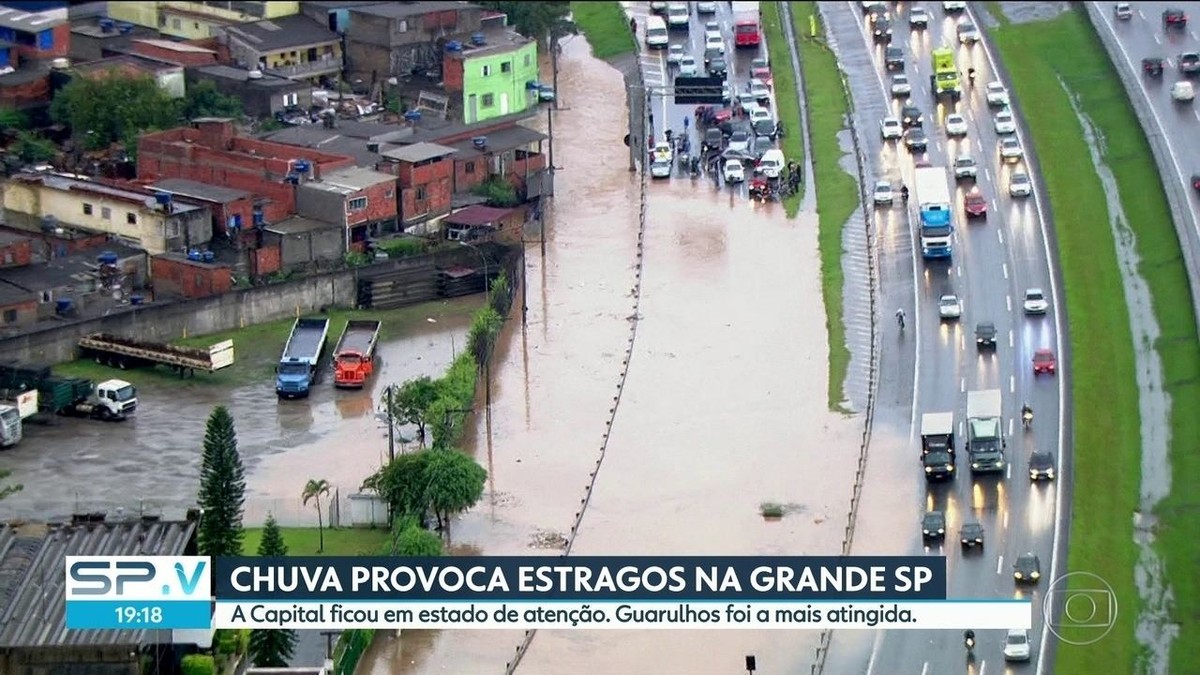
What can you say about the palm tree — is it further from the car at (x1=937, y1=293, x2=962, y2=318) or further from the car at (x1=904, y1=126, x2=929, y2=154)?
the car at (x1=904, y1=126, x2=929, y2=154)

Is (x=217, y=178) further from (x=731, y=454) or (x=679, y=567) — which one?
(x=679, y=567)

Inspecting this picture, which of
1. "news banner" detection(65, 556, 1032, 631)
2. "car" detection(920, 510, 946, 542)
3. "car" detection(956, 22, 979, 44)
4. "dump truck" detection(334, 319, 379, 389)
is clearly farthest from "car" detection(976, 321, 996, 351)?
"news banner" detection(65, 556, 1032, 631)

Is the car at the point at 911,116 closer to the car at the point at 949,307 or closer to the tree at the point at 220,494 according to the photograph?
the car at the point at 949,307

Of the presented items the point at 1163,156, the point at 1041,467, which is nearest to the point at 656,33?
the point at 1163,156

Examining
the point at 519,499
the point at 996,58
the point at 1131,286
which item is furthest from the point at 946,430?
the point at 996,58

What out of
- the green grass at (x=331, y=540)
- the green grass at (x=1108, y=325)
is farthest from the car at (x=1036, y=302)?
the green grass at (x=331, y=540)

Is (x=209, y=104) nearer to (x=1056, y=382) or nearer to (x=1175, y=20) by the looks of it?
(x=1056, y=382)
